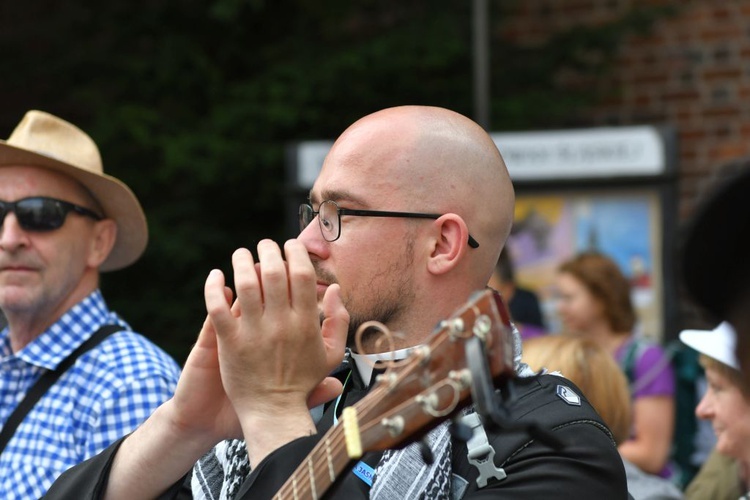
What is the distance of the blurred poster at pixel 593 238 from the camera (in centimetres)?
645

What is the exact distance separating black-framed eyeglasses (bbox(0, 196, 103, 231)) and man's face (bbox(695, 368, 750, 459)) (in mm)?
2063

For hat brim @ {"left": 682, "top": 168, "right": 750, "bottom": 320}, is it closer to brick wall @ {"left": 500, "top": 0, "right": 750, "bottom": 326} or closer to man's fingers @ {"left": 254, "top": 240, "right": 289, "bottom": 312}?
man's fingers @ {"left": 254, "top": 240, "right": 289, "bottom": 312}

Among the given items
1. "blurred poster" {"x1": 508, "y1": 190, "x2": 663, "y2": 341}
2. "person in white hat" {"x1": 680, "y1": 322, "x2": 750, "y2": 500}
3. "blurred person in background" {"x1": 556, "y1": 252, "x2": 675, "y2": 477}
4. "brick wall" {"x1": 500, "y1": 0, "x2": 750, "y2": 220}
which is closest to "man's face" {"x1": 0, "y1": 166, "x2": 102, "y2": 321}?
"person in white hat" {"x1": 680, "y1": 322, "x2": 750, "y2": 500}

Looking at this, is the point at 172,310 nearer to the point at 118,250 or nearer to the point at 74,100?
the point at 74,100

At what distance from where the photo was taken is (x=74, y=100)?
7.84 m

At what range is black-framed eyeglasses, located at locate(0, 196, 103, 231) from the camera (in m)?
3.51

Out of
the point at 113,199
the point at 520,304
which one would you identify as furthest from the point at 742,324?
the point at 520,304

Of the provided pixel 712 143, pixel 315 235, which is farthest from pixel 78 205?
pixel 712 143

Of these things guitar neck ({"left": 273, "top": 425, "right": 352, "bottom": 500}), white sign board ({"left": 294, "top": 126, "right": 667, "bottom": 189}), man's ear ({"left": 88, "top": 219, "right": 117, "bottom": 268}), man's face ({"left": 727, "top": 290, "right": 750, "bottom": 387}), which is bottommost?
white sign board ({"left": 294, "top": 126, "right": 667, "bottom": 189})

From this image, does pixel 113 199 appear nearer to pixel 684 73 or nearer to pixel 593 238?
pixel 593 238

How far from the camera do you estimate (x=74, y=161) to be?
3.67m

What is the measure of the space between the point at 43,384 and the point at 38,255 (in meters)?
0.42

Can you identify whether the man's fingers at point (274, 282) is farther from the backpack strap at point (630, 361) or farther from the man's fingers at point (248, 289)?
the backpack strap at point (630, 361)

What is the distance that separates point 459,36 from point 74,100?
2674 mm
